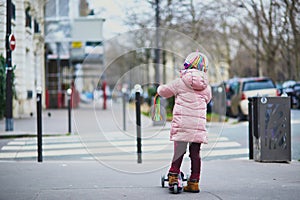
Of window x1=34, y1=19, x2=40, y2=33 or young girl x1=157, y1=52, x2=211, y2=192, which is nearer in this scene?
young girl x1=157, y1=52, x2=211, y2=192

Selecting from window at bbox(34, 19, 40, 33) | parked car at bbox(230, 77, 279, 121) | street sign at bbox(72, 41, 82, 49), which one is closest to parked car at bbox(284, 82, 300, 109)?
parked car at bbox(230, 77, 279, 121)

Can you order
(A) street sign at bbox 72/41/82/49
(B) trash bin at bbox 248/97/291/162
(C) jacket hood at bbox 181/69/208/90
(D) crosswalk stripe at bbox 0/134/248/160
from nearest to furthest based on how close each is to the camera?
(C) jacket hood at bbox 181/69/208/90
(B) trash bin at bbox 248/97/291/162
(D) crosswalk stripe at bbox 0/134/248/160
(A) street sign at bbox 72/41/82/49

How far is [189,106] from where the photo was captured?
582 centimetres

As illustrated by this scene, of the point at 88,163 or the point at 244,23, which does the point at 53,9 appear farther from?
the point at 88,163

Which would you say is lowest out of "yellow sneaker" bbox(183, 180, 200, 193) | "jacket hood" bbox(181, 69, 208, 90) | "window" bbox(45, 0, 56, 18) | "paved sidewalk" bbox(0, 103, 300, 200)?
"paved sidewalk" bbox(0, 103, 300, 200)

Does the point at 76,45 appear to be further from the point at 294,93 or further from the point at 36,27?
the point at 294,93

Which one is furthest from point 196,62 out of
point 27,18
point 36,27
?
point 36,27

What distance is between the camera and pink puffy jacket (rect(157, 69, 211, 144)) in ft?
19.0

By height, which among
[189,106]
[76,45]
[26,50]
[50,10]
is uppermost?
[50,10]

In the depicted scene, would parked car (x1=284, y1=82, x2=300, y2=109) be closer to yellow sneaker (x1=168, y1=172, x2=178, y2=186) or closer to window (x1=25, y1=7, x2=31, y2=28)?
window (x1=25, y1=7, x2=31, y2=28)

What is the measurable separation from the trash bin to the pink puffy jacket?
284cm

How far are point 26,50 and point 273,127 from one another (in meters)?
17.7

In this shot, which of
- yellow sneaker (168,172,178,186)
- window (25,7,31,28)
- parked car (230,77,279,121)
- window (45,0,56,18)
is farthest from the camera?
window (45,0,56,18)

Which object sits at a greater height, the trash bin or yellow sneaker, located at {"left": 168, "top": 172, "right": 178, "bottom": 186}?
the trash bin
